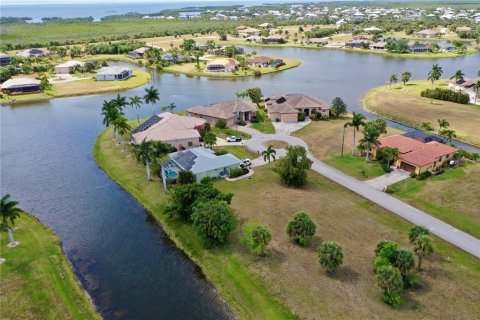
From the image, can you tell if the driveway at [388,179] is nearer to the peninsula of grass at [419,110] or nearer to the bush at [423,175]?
the bush at [423,175]

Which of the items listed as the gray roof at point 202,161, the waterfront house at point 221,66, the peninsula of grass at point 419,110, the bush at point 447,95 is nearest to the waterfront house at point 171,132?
the gray roof at point 202,161

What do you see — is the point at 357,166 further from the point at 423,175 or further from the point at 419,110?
the point at 419,110

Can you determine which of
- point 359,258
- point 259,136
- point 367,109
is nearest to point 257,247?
point 359,258

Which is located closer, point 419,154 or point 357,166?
point 419,154

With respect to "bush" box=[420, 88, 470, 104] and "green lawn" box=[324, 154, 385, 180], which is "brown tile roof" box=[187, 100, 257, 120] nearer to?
"green lawn" box=[324, 154, 385, 180]

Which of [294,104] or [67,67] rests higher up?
[67,67]

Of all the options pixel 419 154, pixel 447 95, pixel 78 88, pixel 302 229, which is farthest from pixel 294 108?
pixel 78 88

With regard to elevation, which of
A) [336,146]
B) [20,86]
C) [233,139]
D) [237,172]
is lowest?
[237,172]

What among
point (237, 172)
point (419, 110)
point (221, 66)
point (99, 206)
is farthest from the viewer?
point (221, 66)
